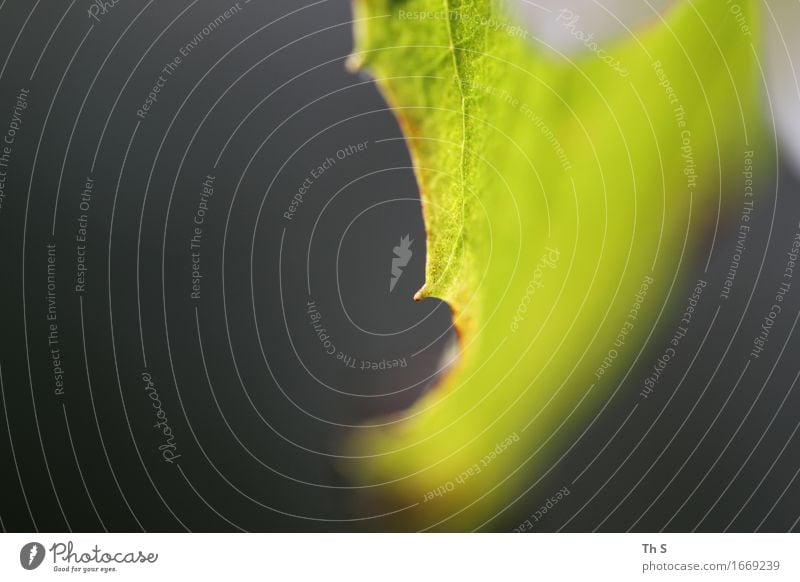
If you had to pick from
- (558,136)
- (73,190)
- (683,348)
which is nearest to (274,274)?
(73,190)
